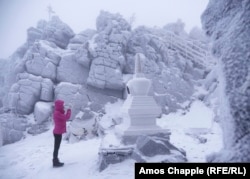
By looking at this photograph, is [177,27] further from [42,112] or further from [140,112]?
[140,112]

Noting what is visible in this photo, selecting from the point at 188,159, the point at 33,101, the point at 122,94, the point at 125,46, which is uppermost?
the point at 125,46

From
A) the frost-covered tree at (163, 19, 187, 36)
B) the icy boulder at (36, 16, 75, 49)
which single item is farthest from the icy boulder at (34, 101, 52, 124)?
the frost-covered tree at (163, 19, 187, 36)

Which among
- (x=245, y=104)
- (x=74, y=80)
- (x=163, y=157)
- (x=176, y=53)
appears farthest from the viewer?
(x=176, y=53)

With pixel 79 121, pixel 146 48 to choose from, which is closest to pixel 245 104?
pixel 79 121

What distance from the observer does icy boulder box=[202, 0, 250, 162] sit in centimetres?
134

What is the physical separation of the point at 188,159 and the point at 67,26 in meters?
16.6

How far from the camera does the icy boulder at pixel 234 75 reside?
1344mm

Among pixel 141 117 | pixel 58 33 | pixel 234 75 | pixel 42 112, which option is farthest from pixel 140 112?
pixel 58 33

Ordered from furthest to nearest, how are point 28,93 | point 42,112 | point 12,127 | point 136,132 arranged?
1. point 28,93
2. point 42,112
3. point 12,127
4. point 136,132

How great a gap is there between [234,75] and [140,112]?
4.28 m

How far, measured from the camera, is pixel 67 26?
18562 millimetres

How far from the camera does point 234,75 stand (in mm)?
1435

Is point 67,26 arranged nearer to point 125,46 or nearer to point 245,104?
point 125,46

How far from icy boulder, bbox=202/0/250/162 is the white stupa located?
3923 millimetres
